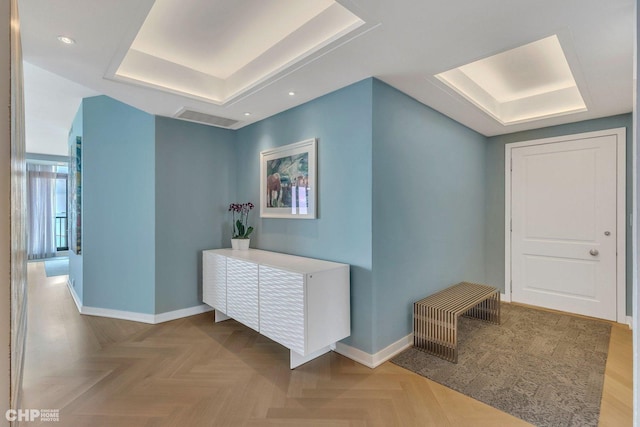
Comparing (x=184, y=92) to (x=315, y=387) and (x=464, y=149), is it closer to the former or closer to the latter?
(x=315, y=387)

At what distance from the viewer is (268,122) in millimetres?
3535

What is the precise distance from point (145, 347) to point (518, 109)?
4820 mm

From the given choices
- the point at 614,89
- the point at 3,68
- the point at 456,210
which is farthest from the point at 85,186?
the point at 614,89

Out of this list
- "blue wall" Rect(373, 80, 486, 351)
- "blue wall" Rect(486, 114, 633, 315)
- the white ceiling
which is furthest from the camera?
"blue wall" Rect(486, 114, 633, 315)

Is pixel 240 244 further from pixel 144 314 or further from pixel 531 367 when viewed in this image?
pixel 531 367

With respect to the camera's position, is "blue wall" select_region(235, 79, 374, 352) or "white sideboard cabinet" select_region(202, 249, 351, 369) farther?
"blue wall" select_region(235, 79, 374, 352)

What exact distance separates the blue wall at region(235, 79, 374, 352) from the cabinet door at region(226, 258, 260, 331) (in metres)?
0.57

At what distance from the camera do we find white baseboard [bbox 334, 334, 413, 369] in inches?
96.7

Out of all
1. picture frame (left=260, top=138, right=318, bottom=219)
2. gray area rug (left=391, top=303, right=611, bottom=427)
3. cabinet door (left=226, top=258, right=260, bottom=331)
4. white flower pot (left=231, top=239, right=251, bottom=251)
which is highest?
picture frame (left=260, top=138, right=318, bottom=219)

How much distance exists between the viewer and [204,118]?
11.4 ft

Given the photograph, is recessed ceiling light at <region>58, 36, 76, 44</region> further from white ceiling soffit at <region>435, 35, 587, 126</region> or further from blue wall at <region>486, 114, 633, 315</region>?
blue wall at <region>486, 114, 633, 315</region>

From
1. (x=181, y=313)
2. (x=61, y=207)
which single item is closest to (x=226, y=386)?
(x=181, y=313)

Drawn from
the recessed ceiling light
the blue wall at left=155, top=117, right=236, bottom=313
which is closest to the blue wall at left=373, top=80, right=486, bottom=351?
the recessed ceiling light

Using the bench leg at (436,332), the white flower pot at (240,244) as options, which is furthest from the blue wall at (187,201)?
the bench leg at (436,332)
